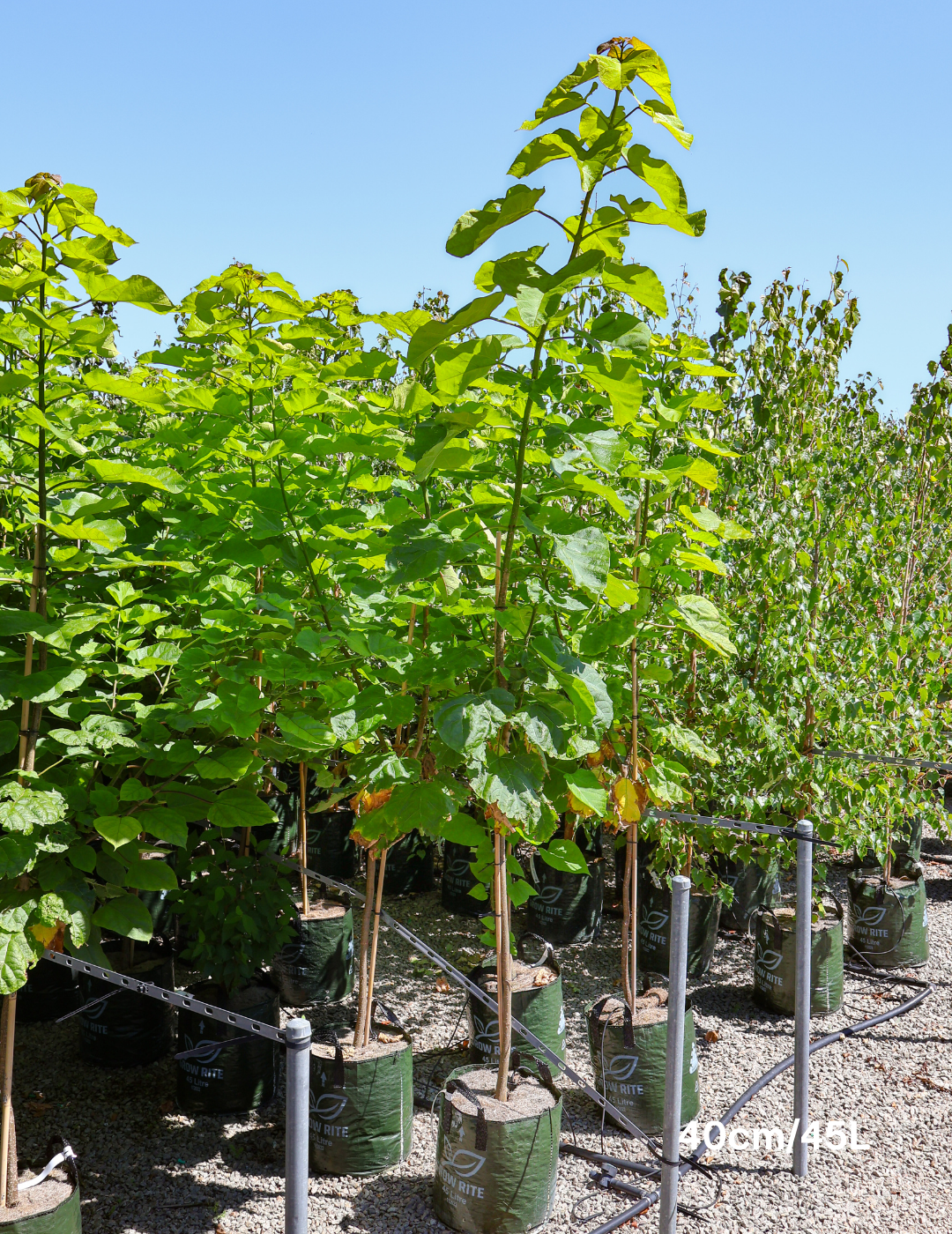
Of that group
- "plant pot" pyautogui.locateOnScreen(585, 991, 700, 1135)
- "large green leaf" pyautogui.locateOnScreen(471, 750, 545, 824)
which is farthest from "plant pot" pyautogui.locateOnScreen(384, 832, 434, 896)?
"large green leaf" pyautogui.locateOnScreen(471, 750, 545, 824)

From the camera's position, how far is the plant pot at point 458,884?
5309 millimetres

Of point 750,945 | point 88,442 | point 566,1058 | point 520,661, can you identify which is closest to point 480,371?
point 520,661

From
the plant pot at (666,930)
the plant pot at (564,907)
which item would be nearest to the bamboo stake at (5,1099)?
the plant pot at (666,930)

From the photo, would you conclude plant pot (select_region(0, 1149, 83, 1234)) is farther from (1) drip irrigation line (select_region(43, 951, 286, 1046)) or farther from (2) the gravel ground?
(1) drip irrigation line (select_region(43, 951, 286, 1046))

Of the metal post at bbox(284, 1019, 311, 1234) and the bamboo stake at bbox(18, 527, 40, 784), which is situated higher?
the bamboo stake at bbox(18, 527, 40, 784)

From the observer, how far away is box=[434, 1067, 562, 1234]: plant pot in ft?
8.51

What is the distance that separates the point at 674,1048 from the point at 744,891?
10.0ft

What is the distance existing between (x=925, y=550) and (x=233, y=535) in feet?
14.7

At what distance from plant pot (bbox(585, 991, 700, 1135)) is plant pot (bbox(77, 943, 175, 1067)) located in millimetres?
1687

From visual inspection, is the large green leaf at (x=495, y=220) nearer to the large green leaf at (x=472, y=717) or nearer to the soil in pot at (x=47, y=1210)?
the large green leaf at (x=472, y=717)

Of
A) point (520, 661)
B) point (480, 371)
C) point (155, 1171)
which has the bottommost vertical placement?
point (155, 1171)

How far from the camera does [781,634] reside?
3980mm

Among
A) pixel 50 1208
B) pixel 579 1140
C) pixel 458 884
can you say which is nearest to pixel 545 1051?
pixel 579 1140

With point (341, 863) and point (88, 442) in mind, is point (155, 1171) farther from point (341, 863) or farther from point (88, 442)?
point (341, 863)
